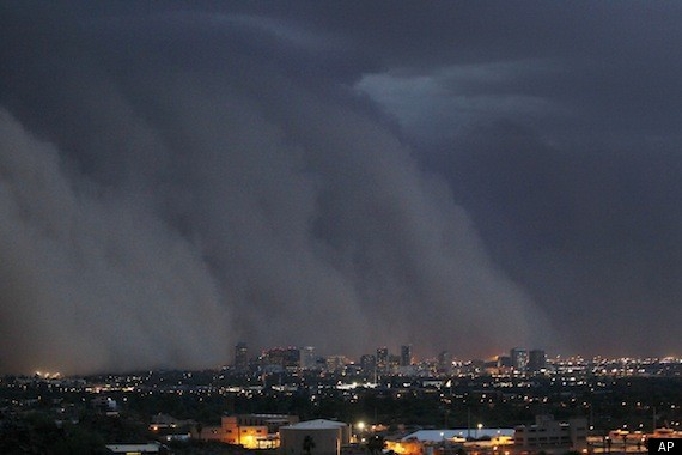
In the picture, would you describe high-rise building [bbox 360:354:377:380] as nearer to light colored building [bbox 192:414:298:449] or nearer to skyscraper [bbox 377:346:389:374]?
skyscraper [bbox 377:346:389:374]

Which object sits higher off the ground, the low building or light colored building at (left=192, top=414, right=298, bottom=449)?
light colored building at (left=192, top=414, right=298, bottom=449)

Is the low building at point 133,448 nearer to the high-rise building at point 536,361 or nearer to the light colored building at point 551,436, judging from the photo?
the light colored building at point 551,436

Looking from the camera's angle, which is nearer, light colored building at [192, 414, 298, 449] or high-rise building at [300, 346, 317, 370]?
light colored building at [192, 414, 298, 449]

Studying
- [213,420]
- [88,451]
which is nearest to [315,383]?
[213,420]

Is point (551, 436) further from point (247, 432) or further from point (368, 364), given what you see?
point (368, 364)

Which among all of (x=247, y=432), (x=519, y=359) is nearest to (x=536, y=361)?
(x=519, y=359)

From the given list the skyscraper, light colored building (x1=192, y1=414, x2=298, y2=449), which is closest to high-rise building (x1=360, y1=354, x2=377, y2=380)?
the skyscraper

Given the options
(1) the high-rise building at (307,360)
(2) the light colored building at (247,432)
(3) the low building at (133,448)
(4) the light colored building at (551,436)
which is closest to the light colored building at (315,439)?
(2) the light colored building at (247,432)

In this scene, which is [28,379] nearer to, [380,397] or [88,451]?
[380,397]
